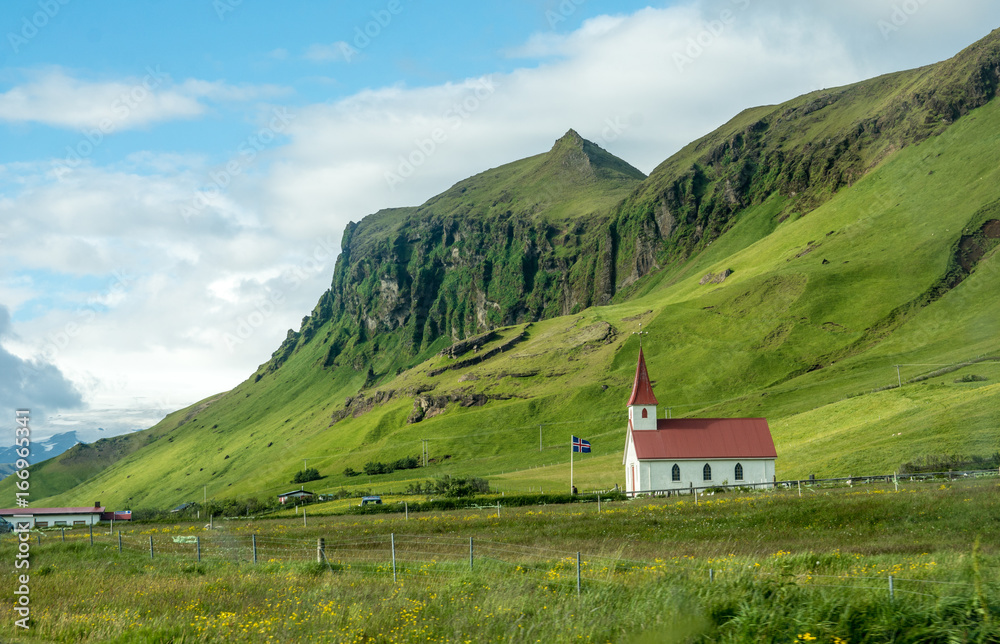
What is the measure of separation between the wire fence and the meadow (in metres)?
0.11

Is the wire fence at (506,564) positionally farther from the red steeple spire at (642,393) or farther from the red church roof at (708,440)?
the red steeple spire at (642,393)

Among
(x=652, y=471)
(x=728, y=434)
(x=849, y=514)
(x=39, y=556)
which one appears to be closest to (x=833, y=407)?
(x=728, y=434)

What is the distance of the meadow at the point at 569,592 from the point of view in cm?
1237

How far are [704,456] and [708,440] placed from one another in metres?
2.03

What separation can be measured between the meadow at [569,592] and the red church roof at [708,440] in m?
39.8

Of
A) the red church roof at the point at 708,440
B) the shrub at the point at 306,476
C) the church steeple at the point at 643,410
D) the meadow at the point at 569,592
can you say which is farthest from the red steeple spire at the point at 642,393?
the shrub at the point at 306,476

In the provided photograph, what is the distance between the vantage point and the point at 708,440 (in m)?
76.6

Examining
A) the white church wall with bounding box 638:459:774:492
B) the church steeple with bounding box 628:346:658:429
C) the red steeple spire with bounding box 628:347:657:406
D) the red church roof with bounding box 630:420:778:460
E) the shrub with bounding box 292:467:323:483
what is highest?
the red steeple spire with bounding box 628:347:657:406

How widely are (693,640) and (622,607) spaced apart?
2633 millimetres

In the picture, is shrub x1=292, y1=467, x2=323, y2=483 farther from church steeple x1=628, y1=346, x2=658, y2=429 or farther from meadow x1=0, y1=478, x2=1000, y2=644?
meadow x1=0, y1=478, x2=1000, y2=644

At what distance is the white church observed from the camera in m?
75.2

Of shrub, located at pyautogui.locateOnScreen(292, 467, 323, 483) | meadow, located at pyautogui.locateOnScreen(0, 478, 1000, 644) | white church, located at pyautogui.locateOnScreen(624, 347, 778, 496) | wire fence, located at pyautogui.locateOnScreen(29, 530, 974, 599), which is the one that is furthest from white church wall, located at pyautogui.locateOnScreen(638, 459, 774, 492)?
shrub, located at pyautogui.locateOnScreen(292, 467, 323, 483)

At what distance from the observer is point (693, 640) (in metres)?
12.0

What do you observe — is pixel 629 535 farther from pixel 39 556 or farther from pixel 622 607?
pixel 39 556
